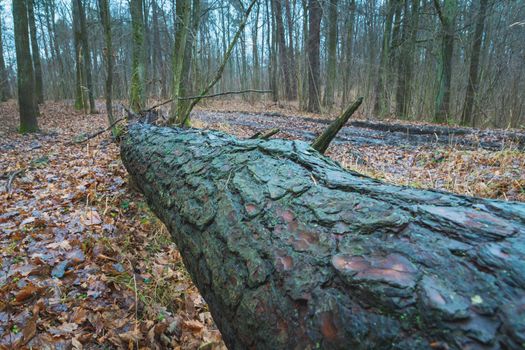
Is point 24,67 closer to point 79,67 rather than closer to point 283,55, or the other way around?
point 79,67

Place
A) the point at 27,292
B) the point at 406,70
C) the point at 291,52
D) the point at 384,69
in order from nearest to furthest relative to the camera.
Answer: the point at 27,292
the point at 384,69
the point at 406,70
the point at 291,52

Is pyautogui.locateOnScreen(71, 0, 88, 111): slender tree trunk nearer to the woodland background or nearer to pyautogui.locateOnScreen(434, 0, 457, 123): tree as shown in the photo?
the woodland background

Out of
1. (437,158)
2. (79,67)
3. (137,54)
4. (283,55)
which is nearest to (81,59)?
(79,67)

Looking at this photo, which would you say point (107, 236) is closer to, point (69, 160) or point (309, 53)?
point (69, 160)

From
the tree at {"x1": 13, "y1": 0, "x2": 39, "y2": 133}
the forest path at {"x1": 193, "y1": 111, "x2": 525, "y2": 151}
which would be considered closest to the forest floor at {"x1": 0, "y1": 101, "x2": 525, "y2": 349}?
the forest path at {"x1": 193, "y1": 111, "x2": 525, "y2": 151}

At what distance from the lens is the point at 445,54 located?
1144 cm

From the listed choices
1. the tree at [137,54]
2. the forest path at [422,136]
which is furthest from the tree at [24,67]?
the forest path at [422,136]

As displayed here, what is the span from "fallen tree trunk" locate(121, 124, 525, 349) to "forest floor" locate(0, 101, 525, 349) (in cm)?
82

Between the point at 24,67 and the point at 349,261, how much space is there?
33.3ft

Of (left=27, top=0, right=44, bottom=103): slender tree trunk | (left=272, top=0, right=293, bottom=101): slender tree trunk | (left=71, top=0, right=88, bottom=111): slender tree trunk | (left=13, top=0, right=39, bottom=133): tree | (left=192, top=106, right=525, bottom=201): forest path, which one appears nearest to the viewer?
(left=192, top=106, right=525, bottom=201): forest path

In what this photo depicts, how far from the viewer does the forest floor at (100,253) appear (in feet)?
6.36

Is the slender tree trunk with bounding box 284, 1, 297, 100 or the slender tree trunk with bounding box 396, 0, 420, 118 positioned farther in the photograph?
the slender tree trunk with bounding box 284, 1, 297, 100

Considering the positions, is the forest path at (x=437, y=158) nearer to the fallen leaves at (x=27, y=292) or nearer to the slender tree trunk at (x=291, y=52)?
the fallen leaves at (x=27, y=292)

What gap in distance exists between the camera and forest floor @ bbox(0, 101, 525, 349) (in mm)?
1940
